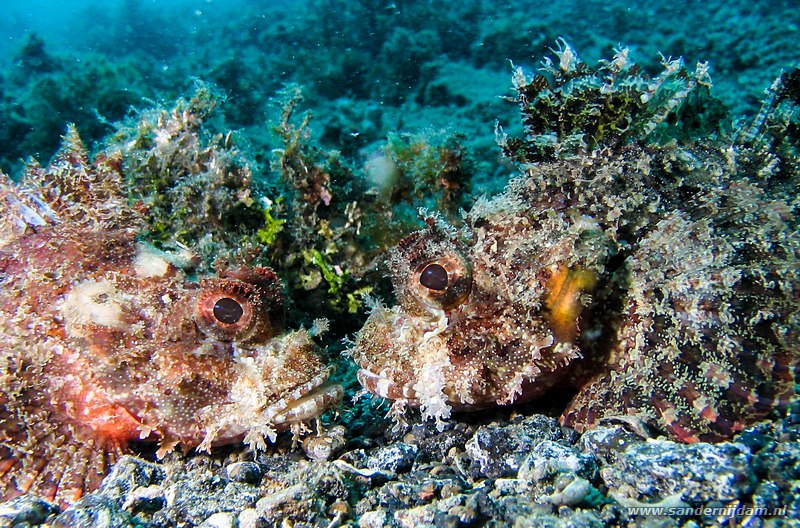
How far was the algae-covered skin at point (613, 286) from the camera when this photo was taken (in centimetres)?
368

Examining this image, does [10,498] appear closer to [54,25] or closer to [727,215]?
[727,215]

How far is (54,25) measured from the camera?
48.1 meters

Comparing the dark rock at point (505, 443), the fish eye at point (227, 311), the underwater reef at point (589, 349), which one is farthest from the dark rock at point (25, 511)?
the dark rock at point (505, 443)

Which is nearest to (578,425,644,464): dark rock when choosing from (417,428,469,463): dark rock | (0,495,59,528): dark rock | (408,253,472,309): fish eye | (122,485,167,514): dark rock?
(417,428,469,463): dark rock

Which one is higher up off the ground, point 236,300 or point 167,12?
point 236,300

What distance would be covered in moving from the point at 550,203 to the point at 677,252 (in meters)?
1.07

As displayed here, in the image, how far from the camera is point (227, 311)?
3.79 metres

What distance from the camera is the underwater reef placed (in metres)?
3.07

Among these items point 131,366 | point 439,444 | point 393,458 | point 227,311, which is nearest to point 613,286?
point 439,444

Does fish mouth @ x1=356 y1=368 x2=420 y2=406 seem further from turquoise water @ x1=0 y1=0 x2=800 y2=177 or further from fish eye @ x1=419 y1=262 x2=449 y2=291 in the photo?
turquoise water @ x1=0 y1=0 x2=800 y2=177

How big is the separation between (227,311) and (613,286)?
3150 millimetres

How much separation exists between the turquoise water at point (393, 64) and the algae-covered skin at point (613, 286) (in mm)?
4605

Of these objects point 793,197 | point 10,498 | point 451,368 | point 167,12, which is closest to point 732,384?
point 793,197

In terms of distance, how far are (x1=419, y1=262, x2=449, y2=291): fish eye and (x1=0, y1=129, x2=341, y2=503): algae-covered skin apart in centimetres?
109
